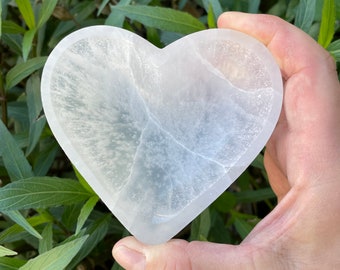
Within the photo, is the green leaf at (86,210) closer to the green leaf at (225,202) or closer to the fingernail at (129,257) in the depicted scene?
the fingernail at (129,257)

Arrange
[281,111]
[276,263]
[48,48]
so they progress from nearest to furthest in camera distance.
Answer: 1. [276,263]
2. [281,111]
3. [48,48]

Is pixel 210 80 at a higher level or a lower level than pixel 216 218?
higher

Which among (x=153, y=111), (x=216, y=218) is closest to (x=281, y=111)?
(x=153, y=111)

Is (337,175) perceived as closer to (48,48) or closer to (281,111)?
(281,111)

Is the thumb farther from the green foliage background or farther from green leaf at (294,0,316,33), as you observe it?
green leaf at (294,0,316,33)

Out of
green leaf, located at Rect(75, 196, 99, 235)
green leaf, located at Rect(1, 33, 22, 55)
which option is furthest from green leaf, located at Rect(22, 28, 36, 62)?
green leaf, located at Rect(75, 196, 99, 235)

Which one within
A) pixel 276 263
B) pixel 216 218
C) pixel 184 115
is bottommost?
pixel 216 218

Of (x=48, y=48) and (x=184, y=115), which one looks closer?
(x=184, y=115)

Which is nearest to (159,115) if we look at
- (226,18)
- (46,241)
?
(226,18)
